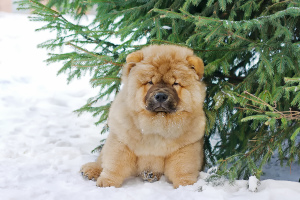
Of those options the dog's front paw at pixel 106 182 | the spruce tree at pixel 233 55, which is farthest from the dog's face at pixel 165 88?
the dog's front paw at pixel 106 182

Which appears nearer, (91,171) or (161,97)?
(161,97)

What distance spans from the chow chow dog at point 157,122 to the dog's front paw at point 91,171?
107mm

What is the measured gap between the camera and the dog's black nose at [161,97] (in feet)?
10.4

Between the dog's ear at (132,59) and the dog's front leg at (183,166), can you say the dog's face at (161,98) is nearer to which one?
the dog's ear at (132,59)

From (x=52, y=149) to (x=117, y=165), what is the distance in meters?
1.68

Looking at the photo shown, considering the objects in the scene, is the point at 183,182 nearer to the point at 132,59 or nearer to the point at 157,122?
the point at 157,122

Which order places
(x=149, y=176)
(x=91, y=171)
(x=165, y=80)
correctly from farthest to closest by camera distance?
(x=91, y=171), (x=149, y=176), (x=165, y=80)

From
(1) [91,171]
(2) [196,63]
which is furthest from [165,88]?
(1) [91,171]

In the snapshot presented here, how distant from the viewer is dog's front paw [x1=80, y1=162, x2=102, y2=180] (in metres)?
3.76

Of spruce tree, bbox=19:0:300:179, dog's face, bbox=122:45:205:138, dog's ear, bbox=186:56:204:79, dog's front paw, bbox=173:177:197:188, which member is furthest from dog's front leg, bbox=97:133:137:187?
dog's ear, bbox=186:56:204:79

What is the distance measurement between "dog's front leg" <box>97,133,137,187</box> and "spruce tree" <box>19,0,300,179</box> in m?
0.91

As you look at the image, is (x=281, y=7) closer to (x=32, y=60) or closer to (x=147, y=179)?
(x=147, y=179)

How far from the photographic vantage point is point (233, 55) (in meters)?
4.27

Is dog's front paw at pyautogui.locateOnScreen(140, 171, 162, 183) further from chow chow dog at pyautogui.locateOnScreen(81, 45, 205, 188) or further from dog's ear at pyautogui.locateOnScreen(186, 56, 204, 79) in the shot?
dog's ear at pyautogui.locateOnScreen(186, 56, 204, 79)
